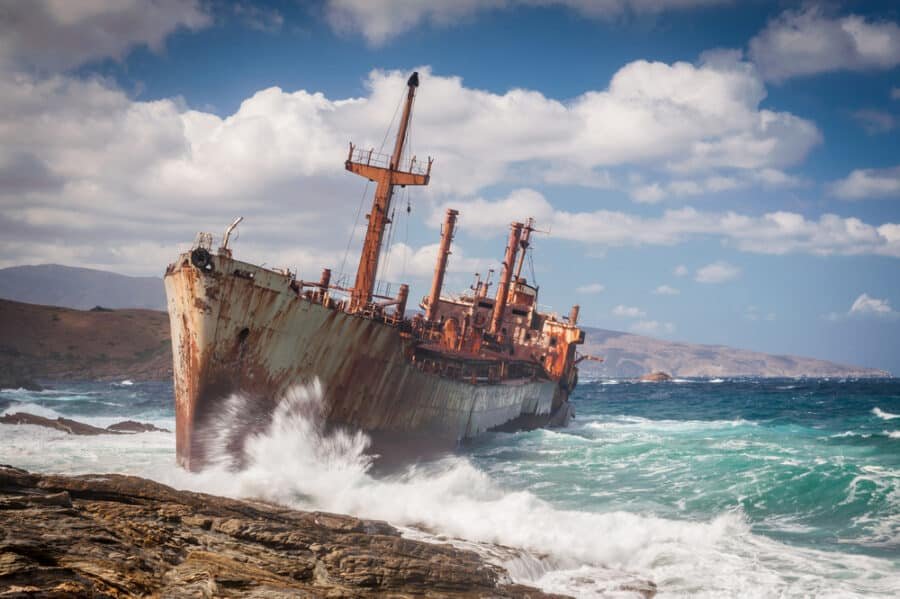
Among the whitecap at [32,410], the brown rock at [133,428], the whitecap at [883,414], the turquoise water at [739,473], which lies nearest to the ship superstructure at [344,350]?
the turquoise water at [739,473]

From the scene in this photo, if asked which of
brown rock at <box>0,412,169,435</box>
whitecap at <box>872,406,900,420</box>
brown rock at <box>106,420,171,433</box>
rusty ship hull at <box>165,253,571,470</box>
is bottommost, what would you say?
brown rock at <box>106,420,171,433</box>

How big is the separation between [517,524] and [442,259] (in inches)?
679

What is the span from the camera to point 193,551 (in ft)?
23.2

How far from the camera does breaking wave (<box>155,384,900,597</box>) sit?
10336 millimetres

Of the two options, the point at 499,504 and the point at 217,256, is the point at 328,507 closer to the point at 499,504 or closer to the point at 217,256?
the point at 499,504

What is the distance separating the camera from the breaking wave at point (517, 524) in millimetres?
10336

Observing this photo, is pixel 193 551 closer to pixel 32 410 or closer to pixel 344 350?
pixel 344 350

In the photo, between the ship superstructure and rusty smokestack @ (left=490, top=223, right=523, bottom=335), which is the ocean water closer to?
the ship superstructure

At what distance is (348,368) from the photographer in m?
17.8

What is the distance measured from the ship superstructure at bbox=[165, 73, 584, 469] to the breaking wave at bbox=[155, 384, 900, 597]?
58 cm

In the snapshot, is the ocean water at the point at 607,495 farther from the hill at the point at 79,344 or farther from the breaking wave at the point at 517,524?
the hill at the point at 79,344

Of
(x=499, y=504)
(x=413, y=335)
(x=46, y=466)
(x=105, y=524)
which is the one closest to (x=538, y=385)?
(x=413, y=335)

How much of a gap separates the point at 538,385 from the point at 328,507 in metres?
20.2

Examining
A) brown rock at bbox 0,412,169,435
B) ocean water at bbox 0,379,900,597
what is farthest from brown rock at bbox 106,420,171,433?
ocean water at bbox 0,379,900,597
